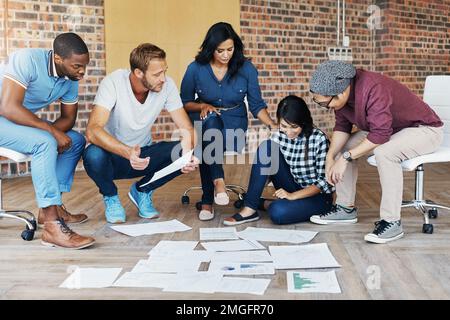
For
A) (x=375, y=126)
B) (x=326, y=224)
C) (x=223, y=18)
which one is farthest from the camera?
(x=223, y=18)

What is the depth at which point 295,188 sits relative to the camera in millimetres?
4016

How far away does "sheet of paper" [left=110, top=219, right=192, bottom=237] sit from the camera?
12.1ft

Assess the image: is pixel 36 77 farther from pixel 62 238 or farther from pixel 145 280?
pixel 145 280

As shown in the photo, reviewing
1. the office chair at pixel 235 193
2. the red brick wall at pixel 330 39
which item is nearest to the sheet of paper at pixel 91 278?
the office chair at pixel 235 193

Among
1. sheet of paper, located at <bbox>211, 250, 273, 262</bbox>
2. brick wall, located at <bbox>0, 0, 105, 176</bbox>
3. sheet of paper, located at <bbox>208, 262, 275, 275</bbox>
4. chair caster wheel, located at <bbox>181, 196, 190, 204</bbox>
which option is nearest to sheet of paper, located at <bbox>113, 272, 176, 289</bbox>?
sheet of paper, located at <bbox>208, 262, 275, 275</bbox>

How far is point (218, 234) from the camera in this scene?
3.66m

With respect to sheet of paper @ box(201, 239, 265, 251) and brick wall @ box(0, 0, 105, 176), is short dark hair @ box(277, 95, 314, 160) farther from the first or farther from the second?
brick wall @ box(0, 0, 105, 176)

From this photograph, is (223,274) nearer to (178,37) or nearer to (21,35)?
(21,35)

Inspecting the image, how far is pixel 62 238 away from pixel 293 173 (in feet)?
4.84

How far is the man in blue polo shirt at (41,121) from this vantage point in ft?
11.2

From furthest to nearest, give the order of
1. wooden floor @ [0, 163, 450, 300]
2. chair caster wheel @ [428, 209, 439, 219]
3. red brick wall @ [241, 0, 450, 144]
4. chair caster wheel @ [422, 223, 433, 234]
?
red brick wall @ [241, 0, 450, 144], chair caster wheel @ [428, 209, 439, 219], chair caster wheel @ [422, 223, 433, 234], wooden floor @ [0, 163, 450, 300]

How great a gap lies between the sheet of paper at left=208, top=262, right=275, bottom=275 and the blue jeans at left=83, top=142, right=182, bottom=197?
1.22 m

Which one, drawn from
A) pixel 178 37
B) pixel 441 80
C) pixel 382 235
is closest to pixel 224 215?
pixel 382 235

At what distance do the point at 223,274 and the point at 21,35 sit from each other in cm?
396
